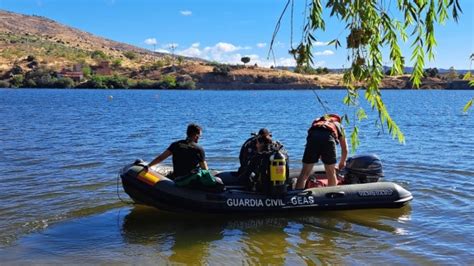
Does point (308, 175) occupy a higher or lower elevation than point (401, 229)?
higher

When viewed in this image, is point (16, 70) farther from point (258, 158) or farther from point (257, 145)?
point (258, 158)

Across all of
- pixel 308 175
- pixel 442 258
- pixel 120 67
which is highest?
pixel 120 67

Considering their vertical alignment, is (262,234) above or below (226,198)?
below

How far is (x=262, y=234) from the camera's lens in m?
7.68

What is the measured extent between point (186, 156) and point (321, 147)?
2191 millimetres

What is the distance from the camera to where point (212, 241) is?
7332 millimetres

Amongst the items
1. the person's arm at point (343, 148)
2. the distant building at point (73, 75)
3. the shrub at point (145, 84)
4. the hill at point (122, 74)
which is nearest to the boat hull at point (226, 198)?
the person's arm at point (343, 148)

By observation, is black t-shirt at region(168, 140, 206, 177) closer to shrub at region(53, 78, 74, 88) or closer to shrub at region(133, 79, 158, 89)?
shrub at region(53, 78, 74, 88)

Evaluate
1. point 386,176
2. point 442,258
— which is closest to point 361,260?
point 442,258

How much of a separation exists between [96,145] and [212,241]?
11455 mm

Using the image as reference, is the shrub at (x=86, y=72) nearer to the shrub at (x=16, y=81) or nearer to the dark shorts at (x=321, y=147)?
the shrub at (x=16, y=81)

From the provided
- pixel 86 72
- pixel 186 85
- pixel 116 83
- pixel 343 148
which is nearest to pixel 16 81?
pixel 86 72

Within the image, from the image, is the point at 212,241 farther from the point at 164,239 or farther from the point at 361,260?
the point at 361,260

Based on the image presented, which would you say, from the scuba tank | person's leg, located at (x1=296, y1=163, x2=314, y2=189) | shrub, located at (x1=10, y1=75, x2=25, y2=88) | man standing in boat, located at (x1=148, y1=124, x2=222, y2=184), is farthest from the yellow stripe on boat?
shrub, located at (x1=10, y1=75, x2=25, y2=88)
